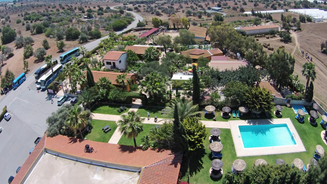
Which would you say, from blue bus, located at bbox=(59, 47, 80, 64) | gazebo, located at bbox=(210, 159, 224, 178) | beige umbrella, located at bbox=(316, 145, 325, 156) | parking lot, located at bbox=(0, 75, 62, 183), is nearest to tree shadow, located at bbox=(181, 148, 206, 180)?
gazebo, located at bbox=(210, 159, 224, 178)

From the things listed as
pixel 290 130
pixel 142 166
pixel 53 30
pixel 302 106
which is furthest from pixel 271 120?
pixel 53 30

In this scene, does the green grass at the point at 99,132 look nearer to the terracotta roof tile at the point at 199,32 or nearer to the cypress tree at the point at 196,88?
the cypress tree at the point at 196,88

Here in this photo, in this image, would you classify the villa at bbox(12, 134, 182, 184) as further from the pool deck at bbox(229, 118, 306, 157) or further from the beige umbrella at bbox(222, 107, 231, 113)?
the beige umbrella at bbox(222, 107, 231, 113)

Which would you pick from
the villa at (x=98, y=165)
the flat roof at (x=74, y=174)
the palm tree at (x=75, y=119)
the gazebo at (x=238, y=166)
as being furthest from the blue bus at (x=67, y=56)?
the gazebo at (x=238, y=166)

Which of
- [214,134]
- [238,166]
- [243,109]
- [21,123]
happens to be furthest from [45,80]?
[238,166]

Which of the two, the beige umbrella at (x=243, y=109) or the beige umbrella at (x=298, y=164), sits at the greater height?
the beige umbrella at (x=243, y=109)

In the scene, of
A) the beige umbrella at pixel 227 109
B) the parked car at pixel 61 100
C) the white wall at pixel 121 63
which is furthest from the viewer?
the white wall at pixel 121 63
